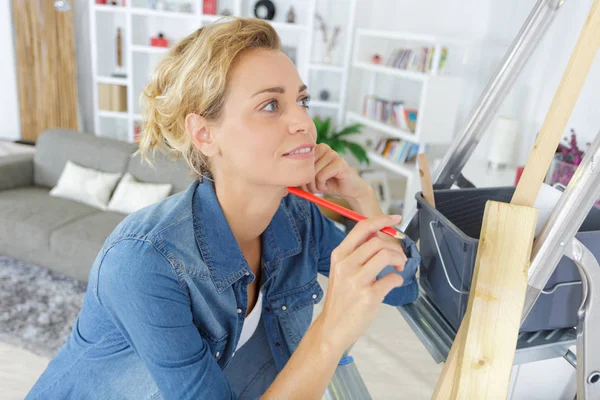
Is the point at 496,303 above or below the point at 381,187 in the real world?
above

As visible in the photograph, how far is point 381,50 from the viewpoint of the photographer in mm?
4566

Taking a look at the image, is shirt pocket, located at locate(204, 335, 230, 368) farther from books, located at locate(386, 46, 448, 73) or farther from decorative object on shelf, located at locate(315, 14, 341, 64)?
decorative object on shelf, located at locate(315, 14, 341, 64)

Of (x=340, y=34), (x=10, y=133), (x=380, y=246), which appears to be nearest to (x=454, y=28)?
Answer: (x=340, y=34)

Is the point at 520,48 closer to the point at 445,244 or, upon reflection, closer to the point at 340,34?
the point at 445,244

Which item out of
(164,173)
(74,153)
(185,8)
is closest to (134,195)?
(164,173)

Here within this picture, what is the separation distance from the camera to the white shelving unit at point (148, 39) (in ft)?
15.3

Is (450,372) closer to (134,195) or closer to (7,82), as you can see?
(134,195)

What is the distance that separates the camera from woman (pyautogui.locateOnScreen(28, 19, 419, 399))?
2.88 feet

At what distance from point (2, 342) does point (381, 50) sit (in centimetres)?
363

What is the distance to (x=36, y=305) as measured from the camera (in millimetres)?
2686

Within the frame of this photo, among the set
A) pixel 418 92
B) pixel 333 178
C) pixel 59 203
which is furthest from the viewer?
pixel 418 92

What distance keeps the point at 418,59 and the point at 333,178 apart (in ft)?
8.98

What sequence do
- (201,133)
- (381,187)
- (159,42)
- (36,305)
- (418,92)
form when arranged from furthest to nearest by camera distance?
(159,42) < (418,92) < (381,187) < (36,305) < (201,133)

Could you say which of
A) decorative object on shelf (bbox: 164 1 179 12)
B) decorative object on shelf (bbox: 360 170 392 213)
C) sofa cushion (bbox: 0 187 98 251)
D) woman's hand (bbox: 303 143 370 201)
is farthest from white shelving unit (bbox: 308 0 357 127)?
woman's hand (bbox: 303 143 370 201)
